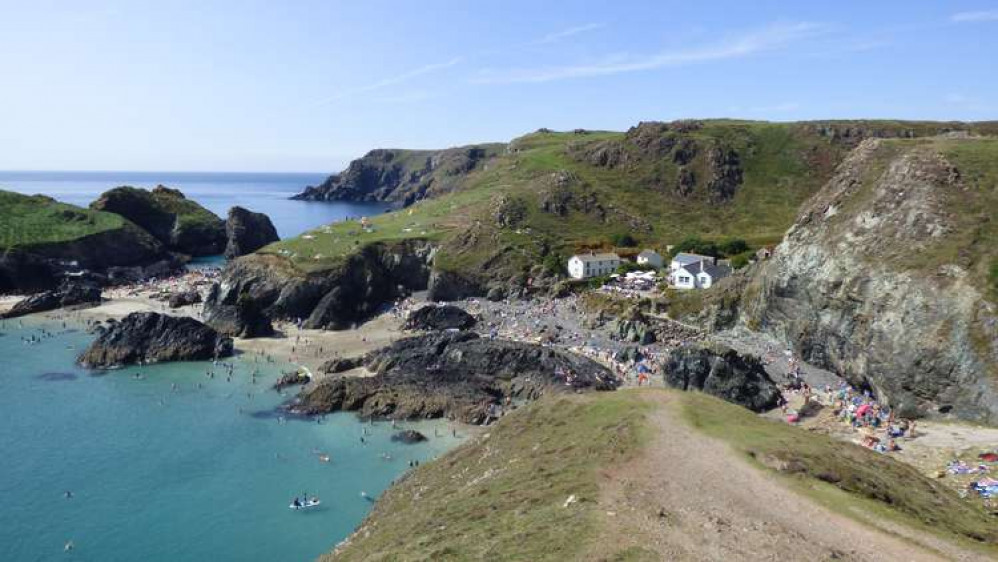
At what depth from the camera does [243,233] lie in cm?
13312

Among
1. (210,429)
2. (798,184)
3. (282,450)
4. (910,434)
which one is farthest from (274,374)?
(798,184)

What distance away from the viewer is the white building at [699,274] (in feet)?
254

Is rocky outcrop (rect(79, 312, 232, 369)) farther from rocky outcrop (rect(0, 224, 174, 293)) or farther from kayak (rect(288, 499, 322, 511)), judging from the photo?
rocky outcrop (rect(0, 224, 174, 293))

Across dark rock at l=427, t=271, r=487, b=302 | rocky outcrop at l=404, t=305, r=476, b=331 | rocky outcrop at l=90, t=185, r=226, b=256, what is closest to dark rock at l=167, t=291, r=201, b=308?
dark rock at l=427, t=271, r=487, b=302

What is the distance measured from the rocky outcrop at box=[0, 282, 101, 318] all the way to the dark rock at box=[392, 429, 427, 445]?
66.6 m

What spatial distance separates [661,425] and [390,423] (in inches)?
1089

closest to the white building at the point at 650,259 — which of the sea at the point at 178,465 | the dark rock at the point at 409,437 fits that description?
the sea at the point at 178,465

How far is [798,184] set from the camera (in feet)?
405

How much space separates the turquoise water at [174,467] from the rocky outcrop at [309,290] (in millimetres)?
14475

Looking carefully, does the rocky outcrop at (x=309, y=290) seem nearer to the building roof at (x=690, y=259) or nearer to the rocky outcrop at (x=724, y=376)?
the building roof at (x=690, y=259)

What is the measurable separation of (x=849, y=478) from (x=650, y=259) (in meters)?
65.8

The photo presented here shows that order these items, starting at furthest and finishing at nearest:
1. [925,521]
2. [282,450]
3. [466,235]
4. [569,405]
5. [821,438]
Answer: [466,235] < [282,450] < [569,405] < [821,438] < [925,521]

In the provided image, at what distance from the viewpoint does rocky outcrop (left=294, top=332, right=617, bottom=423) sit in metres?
53.0

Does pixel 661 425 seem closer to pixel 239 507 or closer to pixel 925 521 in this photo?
pixel 925 521
